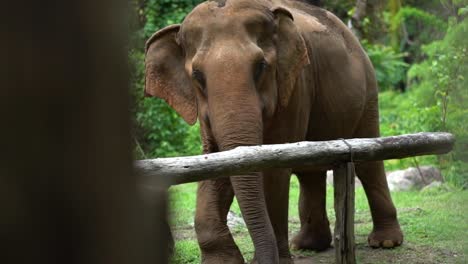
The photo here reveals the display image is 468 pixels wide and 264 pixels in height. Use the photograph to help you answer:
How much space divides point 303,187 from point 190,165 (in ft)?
12.4

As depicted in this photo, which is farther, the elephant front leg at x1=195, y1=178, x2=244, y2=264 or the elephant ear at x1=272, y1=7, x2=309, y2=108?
the elephant ear at x1=272, y1=7, x2=309, y2=108

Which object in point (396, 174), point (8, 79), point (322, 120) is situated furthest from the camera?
point (396, 174)

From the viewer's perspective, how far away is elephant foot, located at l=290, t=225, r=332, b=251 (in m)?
7.83

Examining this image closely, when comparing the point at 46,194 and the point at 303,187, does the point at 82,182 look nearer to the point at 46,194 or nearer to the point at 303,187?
the point at 46,194

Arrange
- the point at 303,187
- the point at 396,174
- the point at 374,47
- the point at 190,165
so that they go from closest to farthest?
1. the point at 190,165
2. the point at 303,187
3. the point at 396,174
4. the point at 374,47

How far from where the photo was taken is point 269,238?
5.42 meters

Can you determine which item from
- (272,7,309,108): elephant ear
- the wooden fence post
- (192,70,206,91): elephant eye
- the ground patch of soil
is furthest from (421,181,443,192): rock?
(192,70,206,91): elephant eye

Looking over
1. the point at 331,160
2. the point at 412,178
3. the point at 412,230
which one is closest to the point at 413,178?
the point at 412,178

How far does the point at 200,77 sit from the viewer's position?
6164mm

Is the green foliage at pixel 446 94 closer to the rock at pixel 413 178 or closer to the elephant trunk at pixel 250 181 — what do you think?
the rock at pixel 413 178

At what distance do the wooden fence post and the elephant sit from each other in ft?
1.47

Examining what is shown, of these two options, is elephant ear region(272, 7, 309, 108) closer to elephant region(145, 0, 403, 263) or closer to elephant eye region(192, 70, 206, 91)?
elephant region(145, 0, 403, 263)

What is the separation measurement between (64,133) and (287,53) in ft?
17.9

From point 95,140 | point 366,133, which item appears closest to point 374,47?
point 366,133
